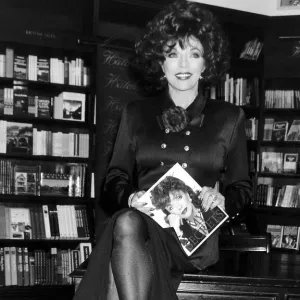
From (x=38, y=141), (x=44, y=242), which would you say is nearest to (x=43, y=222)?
(x=44, y=242)

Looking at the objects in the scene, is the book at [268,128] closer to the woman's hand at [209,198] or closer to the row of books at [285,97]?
the row of books at [285,97]

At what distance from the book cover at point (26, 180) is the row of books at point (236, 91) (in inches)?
73.4

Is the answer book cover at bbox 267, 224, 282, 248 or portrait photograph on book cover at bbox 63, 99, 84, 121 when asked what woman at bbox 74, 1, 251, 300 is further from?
book cover at bbox 267, 224, 282, 248

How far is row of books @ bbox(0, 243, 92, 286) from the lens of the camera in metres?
4.54

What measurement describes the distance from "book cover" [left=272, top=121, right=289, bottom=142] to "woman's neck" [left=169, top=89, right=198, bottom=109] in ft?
11.5

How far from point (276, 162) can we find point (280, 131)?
0.96ft

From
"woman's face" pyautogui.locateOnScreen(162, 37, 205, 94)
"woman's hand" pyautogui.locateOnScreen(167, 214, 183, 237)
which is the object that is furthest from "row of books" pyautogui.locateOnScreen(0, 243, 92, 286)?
"woman's hand" pyautogui.locateOnScreen(167, 214, 183, 237)

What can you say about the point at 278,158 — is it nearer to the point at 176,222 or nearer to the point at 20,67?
the point at 20,67

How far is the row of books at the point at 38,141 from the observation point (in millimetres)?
4578

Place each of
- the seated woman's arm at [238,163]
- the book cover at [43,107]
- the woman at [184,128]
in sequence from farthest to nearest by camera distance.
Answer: the book cover at [43,107] → the seated woman's arm at [238,163] → the woman at [184,128]

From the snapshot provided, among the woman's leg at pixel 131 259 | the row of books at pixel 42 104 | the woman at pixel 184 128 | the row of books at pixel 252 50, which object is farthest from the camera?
the row of books at pixel 252 50

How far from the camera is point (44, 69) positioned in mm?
4691

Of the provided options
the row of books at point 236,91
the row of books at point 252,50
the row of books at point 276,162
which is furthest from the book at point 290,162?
the row of books at point 252,50

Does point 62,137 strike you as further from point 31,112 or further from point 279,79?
point 279,79
